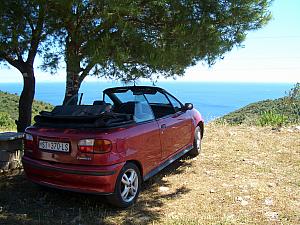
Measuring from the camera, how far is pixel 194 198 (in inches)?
192

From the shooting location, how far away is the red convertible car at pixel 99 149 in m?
4.19

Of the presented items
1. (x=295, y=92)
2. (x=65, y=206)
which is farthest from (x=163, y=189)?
(x=295, y=92)

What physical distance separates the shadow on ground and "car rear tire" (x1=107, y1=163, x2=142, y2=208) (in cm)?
11

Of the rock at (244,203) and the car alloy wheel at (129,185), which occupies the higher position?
the car alloy wheel at (129,185)

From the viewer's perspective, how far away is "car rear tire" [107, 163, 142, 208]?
171 inches

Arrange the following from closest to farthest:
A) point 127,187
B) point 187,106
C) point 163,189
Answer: point 127,187 < point 163,189 < point 187,106

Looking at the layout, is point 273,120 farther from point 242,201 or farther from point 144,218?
point 144,218

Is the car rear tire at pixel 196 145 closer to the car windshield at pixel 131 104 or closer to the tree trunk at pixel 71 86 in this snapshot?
the car windshield at pixel 131 104

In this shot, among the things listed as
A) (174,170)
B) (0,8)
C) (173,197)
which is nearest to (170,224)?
(173,197)

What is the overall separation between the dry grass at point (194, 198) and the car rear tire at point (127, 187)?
0.11 meters

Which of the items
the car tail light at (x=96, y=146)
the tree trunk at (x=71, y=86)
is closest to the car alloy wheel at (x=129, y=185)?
the car tail light at (x=96, y=146)

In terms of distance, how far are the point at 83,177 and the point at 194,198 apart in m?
1.61

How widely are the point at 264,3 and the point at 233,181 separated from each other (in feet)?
9.41

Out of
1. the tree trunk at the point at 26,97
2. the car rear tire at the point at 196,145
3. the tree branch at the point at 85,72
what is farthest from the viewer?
the car rear tire at the point at 196,145
